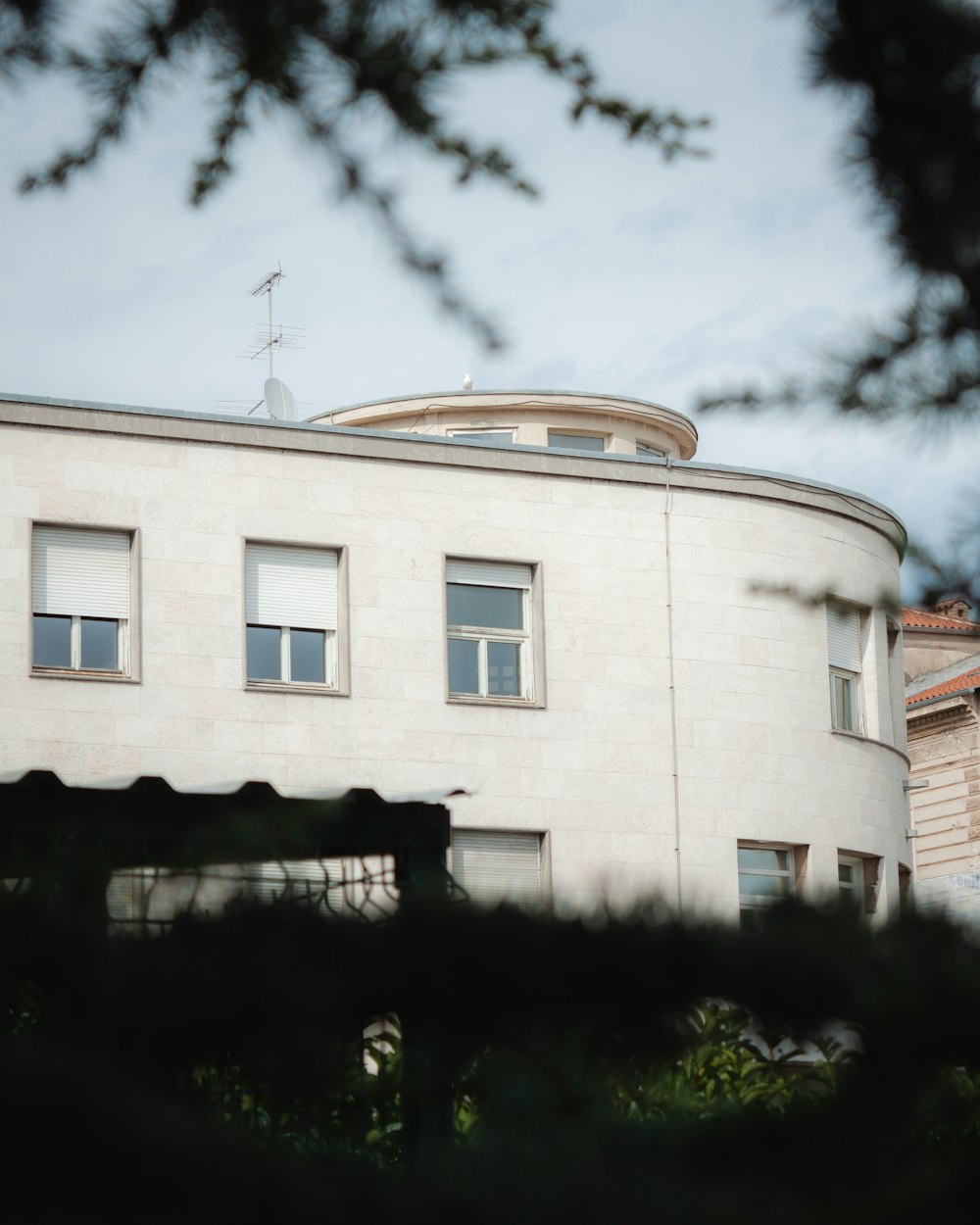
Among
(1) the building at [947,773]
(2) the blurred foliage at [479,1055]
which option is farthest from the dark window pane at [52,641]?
(1) the building at [947,773]

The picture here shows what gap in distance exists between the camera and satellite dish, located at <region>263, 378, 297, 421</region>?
2636 cm

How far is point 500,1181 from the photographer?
2355 mm

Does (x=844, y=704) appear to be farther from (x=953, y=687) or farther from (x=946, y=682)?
(x=946, y=682)

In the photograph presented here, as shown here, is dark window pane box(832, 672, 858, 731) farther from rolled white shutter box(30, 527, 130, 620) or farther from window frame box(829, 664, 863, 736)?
rolled white shutter box(30, 527, 130, 620)

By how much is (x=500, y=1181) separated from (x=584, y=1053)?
0.39 metres

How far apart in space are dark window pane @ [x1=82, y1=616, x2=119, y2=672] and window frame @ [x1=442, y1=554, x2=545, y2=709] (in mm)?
3597

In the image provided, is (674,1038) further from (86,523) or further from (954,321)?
(86,523)

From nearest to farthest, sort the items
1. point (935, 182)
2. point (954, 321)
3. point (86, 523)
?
1. point (935, 182)
2. point (954, 321)
3. point (86, 523)

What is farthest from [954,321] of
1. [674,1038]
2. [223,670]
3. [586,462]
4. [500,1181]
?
[586,462]

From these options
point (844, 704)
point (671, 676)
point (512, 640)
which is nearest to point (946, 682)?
point (844, 704)

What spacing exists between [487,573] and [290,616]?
2.41 m

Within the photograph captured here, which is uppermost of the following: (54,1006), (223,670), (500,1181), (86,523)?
(86,523)

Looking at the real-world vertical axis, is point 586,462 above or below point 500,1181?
above

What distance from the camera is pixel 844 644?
76.5 feet
